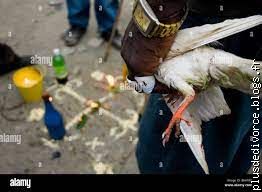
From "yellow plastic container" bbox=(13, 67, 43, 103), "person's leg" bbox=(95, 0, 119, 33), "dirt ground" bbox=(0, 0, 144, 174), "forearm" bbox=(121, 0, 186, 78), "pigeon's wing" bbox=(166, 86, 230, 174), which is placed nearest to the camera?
"forearm" bbox=(121, 0, 186, 78)

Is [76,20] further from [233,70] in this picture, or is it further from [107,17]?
[233,70]

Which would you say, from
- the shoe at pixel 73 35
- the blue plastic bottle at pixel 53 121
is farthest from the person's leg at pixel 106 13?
the blue plastic bottle at pixel 53 121

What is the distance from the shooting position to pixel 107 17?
197 inches

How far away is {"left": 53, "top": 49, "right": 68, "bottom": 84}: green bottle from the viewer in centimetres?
447

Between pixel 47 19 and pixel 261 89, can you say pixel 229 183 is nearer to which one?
pixel 261 89

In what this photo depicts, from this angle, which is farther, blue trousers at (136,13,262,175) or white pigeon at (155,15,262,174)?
blue trousers at (136,13,262,175)

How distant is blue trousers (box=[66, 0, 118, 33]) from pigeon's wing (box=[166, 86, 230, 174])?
9.95ft

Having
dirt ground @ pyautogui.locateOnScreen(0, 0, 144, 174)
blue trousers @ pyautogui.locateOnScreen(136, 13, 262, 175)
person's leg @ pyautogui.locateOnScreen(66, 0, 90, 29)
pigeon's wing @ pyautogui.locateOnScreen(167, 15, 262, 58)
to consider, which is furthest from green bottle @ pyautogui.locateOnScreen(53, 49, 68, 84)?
pigeon's wing @ pyautogui.locateOnScreen(167, 15, 262, 58)

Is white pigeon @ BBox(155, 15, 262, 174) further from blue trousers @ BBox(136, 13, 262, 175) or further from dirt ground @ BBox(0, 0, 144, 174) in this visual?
dirt ground @ BBox(0, 0, 144, 174)

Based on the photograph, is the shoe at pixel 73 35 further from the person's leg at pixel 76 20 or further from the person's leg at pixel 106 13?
the person's leg at pixel 106 13

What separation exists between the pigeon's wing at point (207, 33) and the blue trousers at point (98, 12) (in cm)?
308

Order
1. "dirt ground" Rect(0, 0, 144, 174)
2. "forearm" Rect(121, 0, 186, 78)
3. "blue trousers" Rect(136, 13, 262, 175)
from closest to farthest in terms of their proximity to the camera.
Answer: "forearm" Rect(121, 0, 186, 78)
"blue trousers" Rect(136, 13, 262, 175)
"dirt ground" Rect(0, 0, 144, 174)

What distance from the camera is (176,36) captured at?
2.00 m

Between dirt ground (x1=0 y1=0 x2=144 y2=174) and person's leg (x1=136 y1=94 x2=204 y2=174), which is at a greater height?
person's leg (x1=136 y1=94 x2=204 y2=174)
